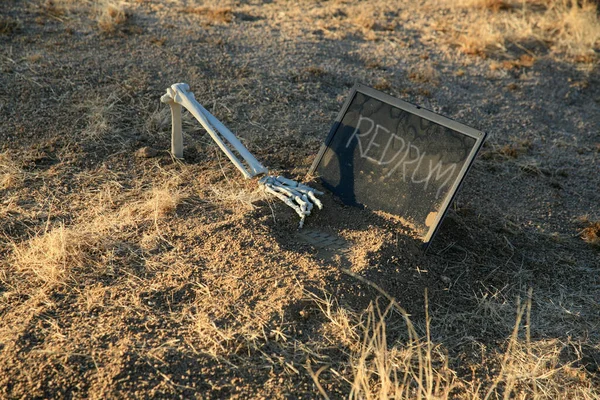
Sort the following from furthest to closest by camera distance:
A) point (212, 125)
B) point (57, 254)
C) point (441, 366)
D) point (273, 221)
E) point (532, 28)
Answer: point (532, 28) < point (212, 125) < point (273, 221) < point (57, 254) < point (441, 366)

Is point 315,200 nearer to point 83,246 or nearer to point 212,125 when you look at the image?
point 212,125

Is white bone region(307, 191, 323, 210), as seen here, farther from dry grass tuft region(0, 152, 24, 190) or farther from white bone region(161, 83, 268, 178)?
dry grass tuft region(0, 152, 24, 190)

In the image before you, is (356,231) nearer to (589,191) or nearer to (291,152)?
(291,152)

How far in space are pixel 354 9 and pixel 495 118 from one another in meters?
2.21

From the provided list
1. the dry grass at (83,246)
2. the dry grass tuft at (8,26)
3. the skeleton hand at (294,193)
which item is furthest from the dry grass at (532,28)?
the dry grass tuft at (8,26)

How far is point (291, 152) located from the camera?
4.44 m

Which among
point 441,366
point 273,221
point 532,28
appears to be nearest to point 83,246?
point 273,221

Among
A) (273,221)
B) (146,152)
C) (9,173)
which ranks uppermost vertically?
(273,221)

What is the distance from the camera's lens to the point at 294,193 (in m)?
3.64

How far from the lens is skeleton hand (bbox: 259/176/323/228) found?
140 inches

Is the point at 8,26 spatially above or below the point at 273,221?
below

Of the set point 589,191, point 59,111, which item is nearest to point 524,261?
point 589,191

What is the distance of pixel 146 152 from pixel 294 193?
49.6 inches

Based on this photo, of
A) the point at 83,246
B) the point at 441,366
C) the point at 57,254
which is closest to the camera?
the point at 441,366
